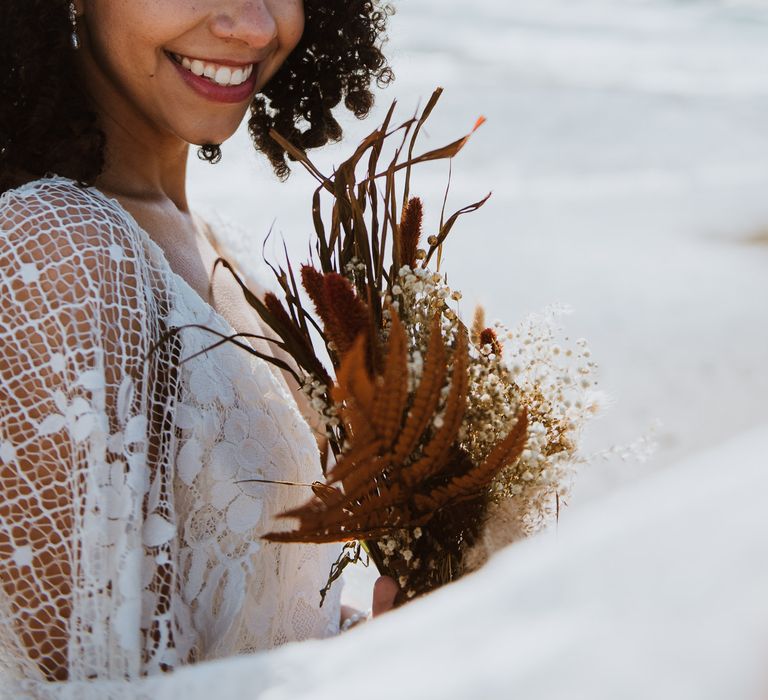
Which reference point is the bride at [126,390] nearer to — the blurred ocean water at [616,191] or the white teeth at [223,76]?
the white teeth at [223,76]

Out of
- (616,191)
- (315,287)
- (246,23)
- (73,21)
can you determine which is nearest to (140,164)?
(73,21)

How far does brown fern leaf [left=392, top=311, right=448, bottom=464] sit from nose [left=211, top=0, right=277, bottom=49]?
831 millimetres

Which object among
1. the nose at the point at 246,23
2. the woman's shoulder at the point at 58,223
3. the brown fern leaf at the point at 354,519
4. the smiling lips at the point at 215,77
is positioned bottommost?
the brown fern leaf at the point at 354,519

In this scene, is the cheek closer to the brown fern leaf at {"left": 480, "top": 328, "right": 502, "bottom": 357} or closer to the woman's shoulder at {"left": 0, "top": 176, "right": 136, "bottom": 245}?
the woman's shoulder at {"left": 0, "top": 176, "right": 136, "bottom": 245}

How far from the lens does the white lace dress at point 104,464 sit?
137 cm

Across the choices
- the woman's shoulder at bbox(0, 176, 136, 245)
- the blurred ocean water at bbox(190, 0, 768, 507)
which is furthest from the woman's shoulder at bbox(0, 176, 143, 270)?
the blurred ocean water at bbox(190, 0, 768, 507)

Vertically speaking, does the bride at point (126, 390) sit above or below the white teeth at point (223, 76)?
below

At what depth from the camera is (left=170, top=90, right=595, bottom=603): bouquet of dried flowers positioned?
1188 millimetres

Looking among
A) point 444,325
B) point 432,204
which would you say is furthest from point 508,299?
point 444,325

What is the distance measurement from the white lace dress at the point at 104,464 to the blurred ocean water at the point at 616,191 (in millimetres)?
1018

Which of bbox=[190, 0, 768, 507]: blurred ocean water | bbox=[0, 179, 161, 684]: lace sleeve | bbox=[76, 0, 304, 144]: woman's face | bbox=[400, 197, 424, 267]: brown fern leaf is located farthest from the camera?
bbox=[190, 0, 768, 507]: blurred ocean water

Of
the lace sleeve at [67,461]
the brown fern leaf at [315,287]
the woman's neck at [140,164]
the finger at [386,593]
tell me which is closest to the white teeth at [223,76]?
the woman's neck at [140,164]

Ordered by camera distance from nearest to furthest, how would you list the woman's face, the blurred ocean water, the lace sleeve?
the lace sleeve, the woman's face, the blurred ocean water

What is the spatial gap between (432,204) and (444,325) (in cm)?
676
